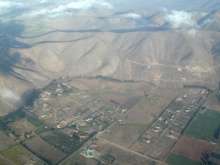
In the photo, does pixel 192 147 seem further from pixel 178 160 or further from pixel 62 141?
pixel 62 141

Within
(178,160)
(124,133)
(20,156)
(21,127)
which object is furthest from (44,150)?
(178,160)

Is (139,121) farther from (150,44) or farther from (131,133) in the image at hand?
(150,44)

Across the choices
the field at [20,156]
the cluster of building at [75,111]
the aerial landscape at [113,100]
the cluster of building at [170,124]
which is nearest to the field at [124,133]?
the aerial landscape at [113,100]

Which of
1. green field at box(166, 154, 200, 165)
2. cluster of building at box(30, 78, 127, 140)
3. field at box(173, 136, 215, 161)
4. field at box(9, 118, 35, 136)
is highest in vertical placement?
cluster of building at box(30, 78, 127, 140)

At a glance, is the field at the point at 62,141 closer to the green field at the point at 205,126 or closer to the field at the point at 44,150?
the field at the point at 44,150

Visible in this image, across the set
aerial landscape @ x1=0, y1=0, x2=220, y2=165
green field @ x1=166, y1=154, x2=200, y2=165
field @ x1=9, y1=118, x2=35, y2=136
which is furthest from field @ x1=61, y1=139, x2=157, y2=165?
field @ x1=9, y1=118, x2=35, y2=136

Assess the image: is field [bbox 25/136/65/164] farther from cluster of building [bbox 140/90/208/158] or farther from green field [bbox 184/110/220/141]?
green field [bbox 184/110/220/141]

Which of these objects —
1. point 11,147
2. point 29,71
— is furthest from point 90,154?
point 29,71
